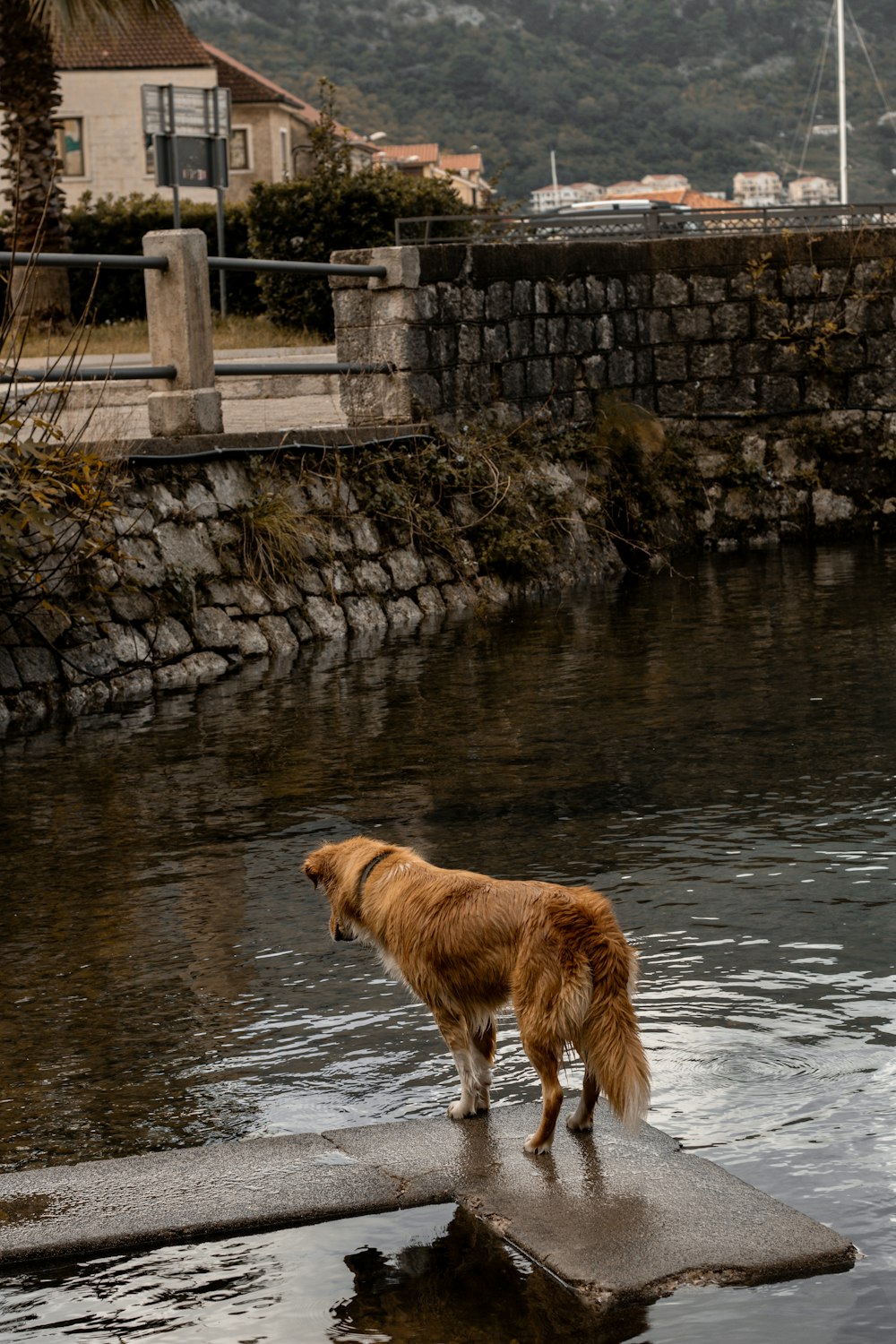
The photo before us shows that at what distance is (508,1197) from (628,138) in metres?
118

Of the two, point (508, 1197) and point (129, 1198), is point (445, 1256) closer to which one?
point (508, 1197)

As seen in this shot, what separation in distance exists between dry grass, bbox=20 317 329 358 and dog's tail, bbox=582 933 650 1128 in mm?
16929

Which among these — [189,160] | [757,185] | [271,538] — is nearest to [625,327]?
[189,160]

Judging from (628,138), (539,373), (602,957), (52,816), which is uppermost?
(628,138)

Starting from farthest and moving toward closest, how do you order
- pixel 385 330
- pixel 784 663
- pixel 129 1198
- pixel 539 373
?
pixel 539 373 < pixel 385 330 < pixel 784 663 < pixel 129 1198

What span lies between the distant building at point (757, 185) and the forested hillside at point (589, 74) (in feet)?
5.53

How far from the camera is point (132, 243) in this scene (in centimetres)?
3019

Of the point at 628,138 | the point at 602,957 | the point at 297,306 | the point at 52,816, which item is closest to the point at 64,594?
the point at 52,816

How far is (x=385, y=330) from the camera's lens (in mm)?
14906

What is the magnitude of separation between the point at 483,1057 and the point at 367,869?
572 mm

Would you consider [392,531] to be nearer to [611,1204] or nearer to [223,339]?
[223,339]

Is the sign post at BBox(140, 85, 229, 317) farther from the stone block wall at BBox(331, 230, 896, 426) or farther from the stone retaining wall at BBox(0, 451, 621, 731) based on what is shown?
the stone retaining wall at BBox(0, 451, 621, 731)

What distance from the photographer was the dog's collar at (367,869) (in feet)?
14.9

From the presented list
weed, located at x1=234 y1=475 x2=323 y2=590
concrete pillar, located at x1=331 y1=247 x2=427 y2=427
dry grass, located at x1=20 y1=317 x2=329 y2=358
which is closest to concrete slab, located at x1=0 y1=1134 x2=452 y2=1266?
weed, located at x1=234 y1=475 x2=323 y2=590
